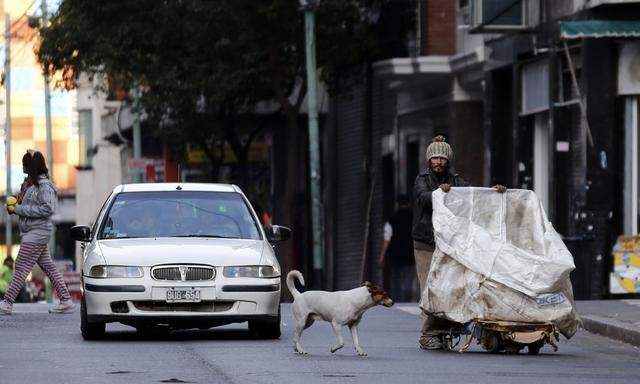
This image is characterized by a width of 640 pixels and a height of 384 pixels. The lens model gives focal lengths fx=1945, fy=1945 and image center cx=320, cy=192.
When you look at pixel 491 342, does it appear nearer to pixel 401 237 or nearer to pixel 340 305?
pixel 340 305

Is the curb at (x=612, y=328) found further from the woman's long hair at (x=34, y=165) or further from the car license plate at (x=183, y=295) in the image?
the woman's long hair at (x=34, y=165)

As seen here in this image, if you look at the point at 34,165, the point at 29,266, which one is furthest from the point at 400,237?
the point at 34,165

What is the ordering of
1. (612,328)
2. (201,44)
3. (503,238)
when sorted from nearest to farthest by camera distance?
1. (503,238)
2. (612,328)
3. (201,44)

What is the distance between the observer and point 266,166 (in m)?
46.3

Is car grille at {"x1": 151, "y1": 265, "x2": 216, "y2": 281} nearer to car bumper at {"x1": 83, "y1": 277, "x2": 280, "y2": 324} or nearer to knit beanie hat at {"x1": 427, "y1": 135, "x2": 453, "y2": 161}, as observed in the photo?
car bumper at {"x1": 83, "y1": 277, "x2": 280, "y2": 324}

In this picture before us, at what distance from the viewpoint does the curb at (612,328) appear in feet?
59.6

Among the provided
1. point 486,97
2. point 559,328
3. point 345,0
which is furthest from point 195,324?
point 345,0

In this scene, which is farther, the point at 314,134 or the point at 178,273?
the point at 314,134

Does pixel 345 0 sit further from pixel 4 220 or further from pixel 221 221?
pixel 4 220

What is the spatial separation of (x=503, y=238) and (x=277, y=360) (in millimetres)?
2548

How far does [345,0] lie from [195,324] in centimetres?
1873

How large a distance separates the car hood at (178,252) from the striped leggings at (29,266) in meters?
4.54

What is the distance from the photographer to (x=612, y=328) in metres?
19.0

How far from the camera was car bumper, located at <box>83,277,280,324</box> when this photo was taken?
16891 mm
